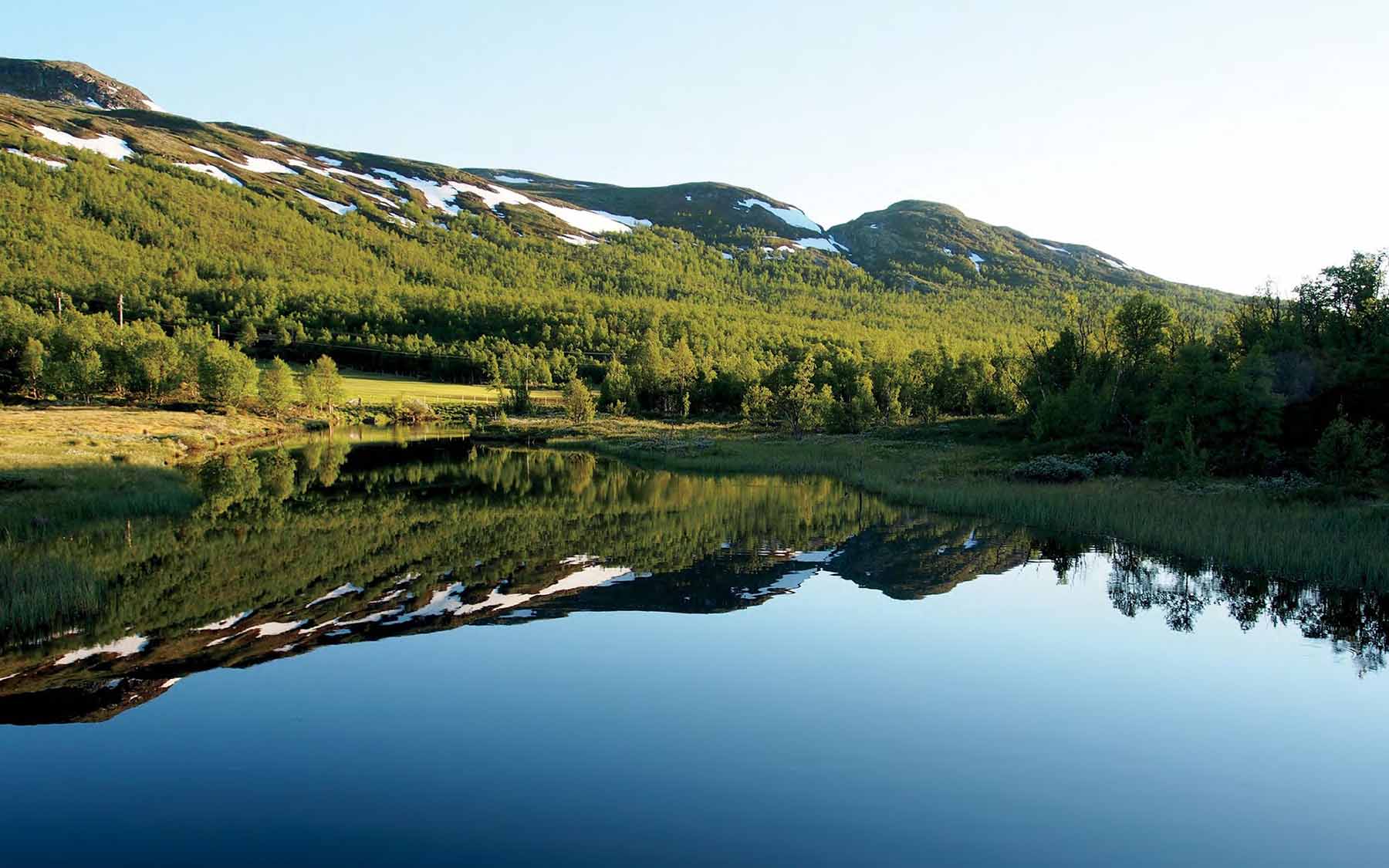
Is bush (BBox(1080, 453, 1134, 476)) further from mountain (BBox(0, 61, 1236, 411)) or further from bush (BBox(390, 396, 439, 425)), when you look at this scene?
bush (BBox(390, 396, 439, 425))

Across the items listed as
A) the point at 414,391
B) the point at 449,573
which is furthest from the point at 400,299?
the point at 449,573

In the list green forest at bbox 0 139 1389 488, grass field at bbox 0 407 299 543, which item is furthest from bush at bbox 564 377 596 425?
grass field at bbox 0 407 299 543

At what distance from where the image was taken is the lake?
32.2 feet

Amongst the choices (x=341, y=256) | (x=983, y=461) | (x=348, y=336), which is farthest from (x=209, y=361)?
(x=341, y=256)

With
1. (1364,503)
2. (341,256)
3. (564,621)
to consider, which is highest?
(341,256)

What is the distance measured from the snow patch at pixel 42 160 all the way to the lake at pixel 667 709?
20642cm

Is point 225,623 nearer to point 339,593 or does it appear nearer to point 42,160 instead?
point 339,593

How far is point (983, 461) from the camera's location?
48.9 m

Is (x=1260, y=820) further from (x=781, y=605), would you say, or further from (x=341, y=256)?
(x=341, y=256)

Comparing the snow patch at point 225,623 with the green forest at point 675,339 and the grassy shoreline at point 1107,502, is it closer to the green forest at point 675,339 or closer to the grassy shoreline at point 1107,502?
the grassy shoreline at point 1107,502

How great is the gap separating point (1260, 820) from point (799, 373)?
3368 inches

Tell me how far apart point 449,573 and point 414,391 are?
98920 millimetres

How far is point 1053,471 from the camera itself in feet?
135

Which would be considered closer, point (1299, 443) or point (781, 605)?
point (781, 605)
